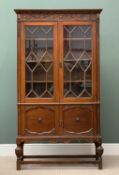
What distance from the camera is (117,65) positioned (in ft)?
12.9

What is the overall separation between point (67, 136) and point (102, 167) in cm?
54

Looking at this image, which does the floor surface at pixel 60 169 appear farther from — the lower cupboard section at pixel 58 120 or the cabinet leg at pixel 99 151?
the lower cupboard section at pixel 58 120

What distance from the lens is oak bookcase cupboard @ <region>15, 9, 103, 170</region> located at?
3.34 meters

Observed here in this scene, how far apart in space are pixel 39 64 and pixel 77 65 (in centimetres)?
42

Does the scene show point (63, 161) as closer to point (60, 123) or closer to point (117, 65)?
point (60, 123)

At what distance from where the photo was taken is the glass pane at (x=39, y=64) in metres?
3.36

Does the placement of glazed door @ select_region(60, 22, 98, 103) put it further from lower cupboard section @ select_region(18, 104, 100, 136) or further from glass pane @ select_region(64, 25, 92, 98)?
lower cupboard section @ select_region(18, 104, 100, 136)

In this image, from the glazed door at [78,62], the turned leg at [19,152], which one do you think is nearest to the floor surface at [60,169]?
the turned leg at [19,152]

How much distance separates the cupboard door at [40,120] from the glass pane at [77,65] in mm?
259

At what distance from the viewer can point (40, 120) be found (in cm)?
336

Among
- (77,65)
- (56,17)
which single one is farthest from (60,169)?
(56,17)

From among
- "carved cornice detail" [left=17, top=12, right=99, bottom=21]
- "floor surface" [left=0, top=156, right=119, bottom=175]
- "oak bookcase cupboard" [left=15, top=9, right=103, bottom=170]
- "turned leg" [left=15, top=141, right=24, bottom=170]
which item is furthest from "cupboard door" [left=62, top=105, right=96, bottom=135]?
"carved cornice detail" [left=17, top=12, right=99, bottom=21]

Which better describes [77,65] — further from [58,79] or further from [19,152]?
[19,152]

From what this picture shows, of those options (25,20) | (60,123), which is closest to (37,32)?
(25,20)
